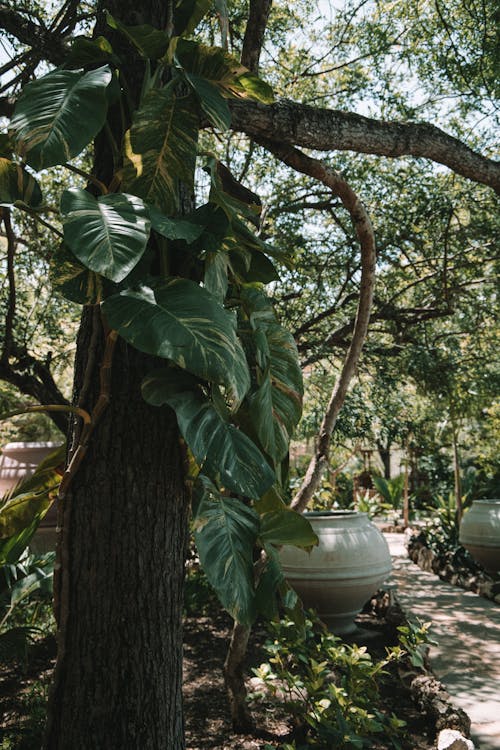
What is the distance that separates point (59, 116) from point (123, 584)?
1.05m

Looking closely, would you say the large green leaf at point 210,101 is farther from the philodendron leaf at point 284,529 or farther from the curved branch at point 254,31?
the curved branch at point 254,31

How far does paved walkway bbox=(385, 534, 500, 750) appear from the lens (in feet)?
9.95

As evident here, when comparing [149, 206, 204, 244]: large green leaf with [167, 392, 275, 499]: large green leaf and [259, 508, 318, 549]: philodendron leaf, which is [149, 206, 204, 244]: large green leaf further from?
[259, 508, 318, 549]: philodendron leaf

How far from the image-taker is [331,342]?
17.9ft

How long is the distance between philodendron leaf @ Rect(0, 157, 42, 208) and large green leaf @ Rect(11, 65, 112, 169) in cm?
18

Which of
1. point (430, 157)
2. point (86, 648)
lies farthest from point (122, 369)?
point (430, 157)

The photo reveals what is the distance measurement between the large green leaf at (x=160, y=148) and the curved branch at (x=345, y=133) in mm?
832

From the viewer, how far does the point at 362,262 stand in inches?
113

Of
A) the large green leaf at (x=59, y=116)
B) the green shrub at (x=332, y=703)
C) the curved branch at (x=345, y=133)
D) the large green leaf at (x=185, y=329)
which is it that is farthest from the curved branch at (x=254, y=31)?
the green shrub at (x=332, y=703)

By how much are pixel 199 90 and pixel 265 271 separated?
0.54m

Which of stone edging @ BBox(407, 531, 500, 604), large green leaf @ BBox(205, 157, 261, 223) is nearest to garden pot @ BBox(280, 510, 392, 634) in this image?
stone edging @ BBox(407, 531, 500, 604)

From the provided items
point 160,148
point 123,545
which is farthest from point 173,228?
point 123,545

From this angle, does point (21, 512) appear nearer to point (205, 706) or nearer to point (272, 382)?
point (272, 382)

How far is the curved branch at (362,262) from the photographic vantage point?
259cm
